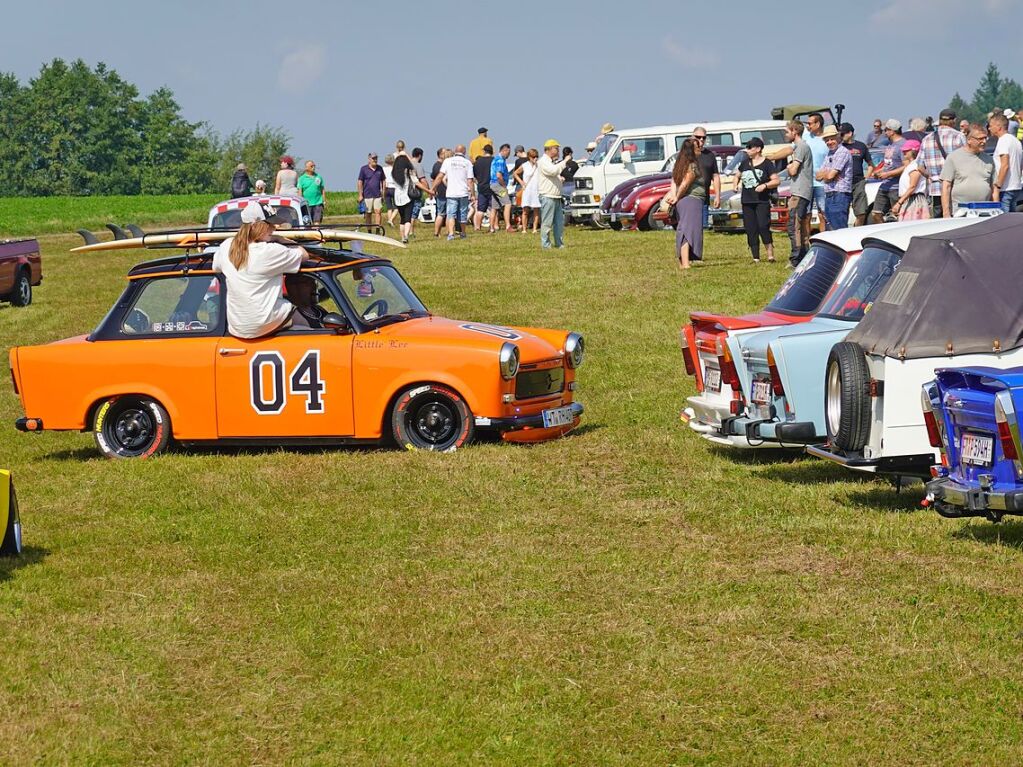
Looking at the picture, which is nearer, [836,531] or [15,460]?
[836,531]

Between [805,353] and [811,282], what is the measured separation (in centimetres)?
128

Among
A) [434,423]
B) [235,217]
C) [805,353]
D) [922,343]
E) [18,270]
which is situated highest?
[235,217]

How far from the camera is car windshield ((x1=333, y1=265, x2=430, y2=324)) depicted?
12.4m

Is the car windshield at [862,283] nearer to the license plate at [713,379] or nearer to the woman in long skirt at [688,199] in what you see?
the license plate at [713,379]

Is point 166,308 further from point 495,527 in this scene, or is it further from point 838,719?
point 838,719

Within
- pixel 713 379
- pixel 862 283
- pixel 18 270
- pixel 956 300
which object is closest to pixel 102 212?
pixel 18 270

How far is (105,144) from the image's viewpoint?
135250 mm

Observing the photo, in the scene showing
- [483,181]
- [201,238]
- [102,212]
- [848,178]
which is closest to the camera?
[201,238]

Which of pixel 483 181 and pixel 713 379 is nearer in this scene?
pixel 713 379

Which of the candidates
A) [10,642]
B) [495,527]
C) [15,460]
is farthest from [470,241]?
[10,642]

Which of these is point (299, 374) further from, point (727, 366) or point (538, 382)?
point (727, 366)

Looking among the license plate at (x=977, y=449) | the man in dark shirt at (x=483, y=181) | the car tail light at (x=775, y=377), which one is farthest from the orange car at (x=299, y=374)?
the man in dark shirt at (x=483, y=181)

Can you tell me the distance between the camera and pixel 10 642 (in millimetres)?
7441

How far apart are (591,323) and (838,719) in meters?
13.4
